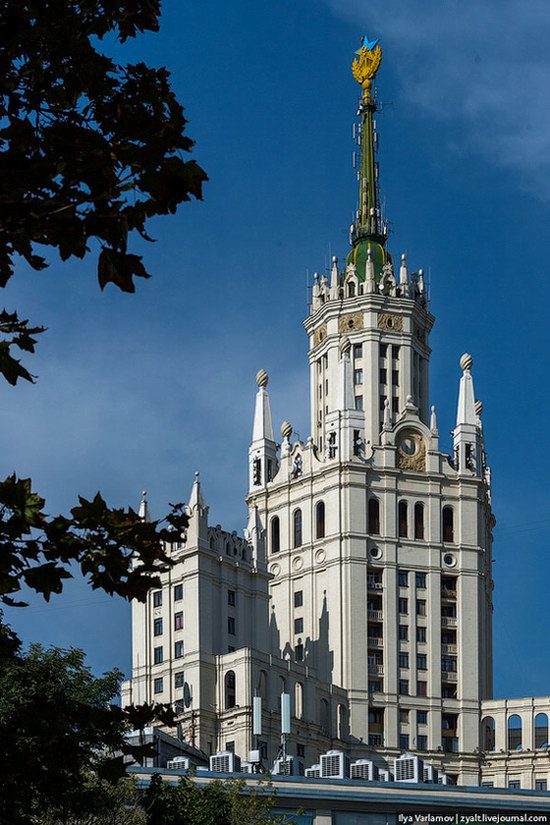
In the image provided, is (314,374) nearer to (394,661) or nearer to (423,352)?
(423,352)

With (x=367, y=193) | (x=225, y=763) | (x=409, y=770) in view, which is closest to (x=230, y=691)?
(x=409, y=770)

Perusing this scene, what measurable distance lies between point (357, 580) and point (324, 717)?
1285 cm

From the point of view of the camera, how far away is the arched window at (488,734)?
5522 inches

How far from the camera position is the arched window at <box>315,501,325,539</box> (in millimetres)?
142625

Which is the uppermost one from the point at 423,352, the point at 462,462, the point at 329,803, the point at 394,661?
the point at 423,352

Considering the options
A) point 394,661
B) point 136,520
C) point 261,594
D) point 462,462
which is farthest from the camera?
point 462,462

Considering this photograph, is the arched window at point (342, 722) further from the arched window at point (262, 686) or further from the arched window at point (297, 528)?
the arched window at point (297, 528)

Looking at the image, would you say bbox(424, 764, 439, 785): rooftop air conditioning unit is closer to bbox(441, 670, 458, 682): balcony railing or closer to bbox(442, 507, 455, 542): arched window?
bbox(441, 670, 458, 682): balcony railing

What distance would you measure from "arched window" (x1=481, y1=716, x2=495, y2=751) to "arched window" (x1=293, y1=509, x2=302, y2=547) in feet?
66.6

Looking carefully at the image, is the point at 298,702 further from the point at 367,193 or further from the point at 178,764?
the point at 367,193

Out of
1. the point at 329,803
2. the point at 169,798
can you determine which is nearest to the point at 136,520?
the point at 169,798

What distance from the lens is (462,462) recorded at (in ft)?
485

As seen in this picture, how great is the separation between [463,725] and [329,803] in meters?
46.0

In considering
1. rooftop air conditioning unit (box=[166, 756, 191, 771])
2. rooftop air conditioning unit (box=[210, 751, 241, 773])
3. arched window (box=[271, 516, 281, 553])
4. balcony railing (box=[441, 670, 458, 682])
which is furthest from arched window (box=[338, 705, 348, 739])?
rooftop air conditioning unit (box=[166, 756, 191, 771])
